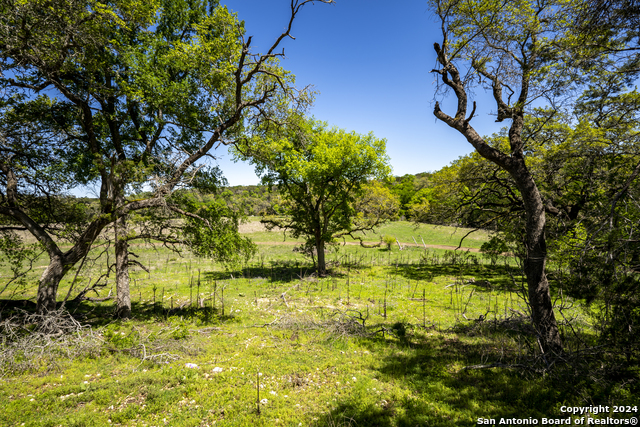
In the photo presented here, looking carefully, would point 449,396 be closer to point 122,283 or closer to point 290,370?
point 290,370

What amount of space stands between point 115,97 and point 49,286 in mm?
5993

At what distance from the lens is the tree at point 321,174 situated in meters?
14.2

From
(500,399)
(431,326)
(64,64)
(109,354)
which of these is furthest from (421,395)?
(64,64)

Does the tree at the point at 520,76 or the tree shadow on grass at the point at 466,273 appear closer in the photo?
the tree at the point at 520,76

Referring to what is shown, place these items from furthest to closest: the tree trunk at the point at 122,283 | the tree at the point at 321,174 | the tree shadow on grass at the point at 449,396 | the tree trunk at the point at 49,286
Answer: the tree at the point at 321,174, the tree trunk at the point at 122,283, the tree trunk at the point at 49,286, the tree shadow on grass at the point at 449,396

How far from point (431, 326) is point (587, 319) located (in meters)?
5.56

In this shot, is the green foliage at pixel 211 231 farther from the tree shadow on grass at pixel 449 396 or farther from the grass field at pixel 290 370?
the tree shadow on grass at pixel 449 396

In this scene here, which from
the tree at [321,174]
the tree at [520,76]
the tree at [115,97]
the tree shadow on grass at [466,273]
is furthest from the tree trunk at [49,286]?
the tree shadow on grass at [466,273]

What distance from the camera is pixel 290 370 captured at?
229 inches

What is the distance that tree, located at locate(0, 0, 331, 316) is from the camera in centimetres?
686

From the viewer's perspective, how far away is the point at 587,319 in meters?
9.09

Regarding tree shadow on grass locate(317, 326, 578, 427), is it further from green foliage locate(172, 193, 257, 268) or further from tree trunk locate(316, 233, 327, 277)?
tree trunk locate(316, 233, 327, 277)

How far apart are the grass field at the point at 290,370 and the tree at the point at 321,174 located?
246 inches

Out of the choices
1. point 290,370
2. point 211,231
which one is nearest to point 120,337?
point 211,231
